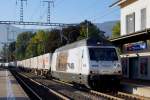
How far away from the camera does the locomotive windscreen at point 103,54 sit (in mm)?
27438

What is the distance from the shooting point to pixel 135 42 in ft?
137

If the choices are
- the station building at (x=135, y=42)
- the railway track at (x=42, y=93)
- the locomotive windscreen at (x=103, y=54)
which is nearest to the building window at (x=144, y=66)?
the station building at (x=135, y=42)

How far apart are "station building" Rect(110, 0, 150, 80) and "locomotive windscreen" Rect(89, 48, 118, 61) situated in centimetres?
843

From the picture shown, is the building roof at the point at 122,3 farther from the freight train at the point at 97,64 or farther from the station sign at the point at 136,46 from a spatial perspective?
the freight train at the point at 97,64

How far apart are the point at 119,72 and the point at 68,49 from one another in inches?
326

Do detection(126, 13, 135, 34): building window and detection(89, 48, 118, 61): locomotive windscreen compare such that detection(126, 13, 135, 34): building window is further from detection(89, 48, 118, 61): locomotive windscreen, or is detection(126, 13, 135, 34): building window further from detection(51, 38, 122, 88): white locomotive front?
detection(89, 48, 118, 61): locomotive windscreen

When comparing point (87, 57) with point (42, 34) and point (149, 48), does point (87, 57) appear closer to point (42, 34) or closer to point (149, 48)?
point (149, 48)

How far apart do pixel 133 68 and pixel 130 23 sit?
14.2 ft

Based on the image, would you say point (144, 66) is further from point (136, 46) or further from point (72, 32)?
point (72, 32)

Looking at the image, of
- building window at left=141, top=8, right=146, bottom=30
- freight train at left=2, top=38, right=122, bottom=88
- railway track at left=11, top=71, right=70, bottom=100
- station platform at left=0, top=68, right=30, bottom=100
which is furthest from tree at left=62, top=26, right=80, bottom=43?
freight train at left=2, top=38, right=122, bottom=88

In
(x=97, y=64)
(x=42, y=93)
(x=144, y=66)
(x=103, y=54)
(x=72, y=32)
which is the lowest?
(x=42, y=93)

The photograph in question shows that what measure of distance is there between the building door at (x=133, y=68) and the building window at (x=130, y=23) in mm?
2730

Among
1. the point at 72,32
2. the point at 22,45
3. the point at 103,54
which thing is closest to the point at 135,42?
the point at 103,54

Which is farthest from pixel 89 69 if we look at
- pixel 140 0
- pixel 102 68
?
pixel 140 0
